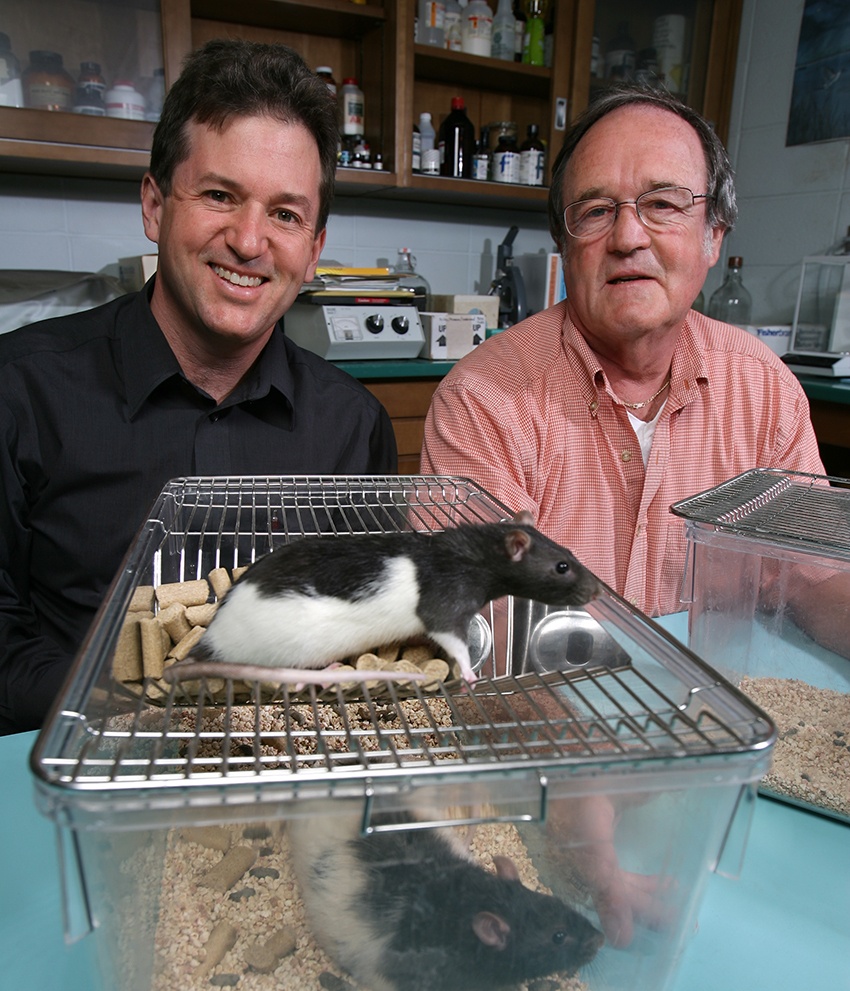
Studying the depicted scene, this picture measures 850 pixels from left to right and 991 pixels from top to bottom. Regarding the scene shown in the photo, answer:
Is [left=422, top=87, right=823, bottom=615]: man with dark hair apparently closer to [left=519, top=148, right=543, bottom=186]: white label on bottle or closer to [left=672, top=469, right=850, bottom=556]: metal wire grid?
[left=672, top=469, right=850, bottom=556]: metal wire grid

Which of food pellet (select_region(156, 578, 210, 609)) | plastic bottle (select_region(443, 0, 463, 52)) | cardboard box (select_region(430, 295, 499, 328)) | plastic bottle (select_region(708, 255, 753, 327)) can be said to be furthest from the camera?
plastic bottle (select_region(708, 255, 753, 327))

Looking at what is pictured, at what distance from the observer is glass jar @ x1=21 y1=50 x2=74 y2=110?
2564mm

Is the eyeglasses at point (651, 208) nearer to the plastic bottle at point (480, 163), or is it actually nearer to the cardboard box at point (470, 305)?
the cardboard box at point (470, 305)

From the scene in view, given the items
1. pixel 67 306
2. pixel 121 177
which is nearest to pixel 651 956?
pixel 67 306

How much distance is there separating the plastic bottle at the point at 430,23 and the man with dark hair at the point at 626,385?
193cm

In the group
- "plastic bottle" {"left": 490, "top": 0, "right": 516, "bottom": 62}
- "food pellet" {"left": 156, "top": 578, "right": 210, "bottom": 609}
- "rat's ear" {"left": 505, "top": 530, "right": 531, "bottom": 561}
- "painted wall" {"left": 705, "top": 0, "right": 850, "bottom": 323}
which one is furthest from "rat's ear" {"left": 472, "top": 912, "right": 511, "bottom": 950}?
"painted wall" {"left": 705, "top": 0, "right": 850, "bottom": 323}

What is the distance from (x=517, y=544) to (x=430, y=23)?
313cm

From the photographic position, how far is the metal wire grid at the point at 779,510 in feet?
2.70

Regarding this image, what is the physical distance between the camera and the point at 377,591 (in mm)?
743

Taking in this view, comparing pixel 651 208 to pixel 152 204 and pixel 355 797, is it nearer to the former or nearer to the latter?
pixel 152 204

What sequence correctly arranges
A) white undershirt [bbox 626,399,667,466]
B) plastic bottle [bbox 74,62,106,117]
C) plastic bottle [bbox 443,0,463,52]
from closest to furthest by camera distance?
white undershirt [bbox 626,399,667,466] < plastic bottle [bbox 74,62,106,117] < plastic bottle [bbox 443,0,463,52]

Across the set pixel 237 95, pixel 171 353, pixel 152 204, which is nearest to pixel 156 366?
pixel 171 353

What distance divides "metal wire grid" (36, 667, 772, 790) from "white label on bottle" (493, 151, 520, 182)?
3.09m

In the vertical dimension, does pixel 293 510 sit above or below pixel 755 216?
below
